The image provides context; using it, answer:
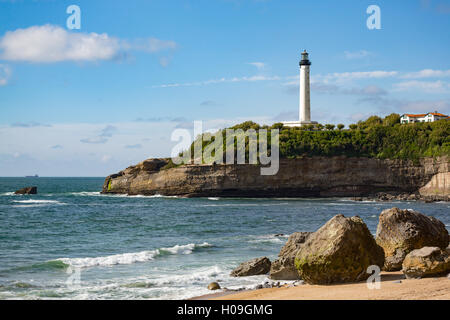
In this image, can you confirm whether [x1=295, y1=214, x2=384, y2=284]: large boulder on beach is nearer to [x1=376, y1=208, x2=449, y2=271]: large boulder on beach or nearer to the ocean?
[x1=376, y1=208, x2=449, y2=271]: large boulder on beach

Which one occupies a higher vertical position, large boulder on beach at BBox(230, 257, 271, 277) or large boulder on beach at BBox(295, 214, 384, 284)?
large boulder on beach at BBox(295, 214, 384, 284)

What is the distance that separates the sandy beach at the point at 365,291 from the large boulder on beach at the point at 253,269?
8.66 ft

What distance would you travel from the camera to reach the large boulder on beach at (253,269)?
54.5 feet

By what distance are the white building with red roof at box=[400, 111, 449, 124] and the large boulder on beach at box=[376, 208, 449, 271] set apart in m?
76.4

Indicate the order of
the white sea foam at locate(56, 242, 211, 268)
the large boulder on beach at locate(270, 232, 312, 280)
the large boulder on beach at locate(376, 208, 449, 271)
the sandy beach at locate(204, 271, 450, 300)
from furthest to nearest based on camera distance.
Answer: the white sea foam at locate(56, 242, 211, 268) → the large boulder on beach at locate(376, 208, 449, 271) → the large boulder on beach at locate(270, 232, 312, 280) → the sandy beach at locate(204, 271, 450, 300)

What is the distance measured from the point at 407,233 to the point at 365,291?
16.0ft

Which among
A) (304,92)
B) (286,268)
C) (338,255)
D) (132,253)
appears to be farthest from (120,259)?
(304,92)

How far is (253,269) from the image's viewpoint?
16.7 m

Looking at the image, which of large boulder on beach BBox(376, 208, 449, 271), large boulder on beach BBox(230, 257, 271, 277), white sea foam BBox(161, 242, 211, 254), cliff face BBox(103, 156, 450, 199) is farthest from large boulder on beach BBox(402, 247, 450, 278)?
cliff face BBox(103, 156, 450, 199)

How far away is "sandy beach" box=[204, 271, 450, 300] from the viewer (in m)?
10.9

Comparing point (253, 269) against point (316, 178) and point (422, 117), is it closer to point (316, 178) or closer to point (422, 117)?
point (316, 178)

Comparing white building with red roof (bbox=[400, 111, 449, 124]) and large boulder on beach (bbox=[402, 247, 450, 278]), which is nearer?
large boulder on beach (bbox=[402, 247, 450, 278])
